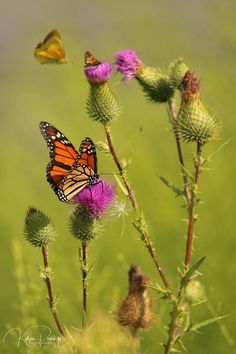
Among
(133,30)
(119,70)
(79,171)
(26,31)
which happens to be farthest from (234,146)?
(26,31)

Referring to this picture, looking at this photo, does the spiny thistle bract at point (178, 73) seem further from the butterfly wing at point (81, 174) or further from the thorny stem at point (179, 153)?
the butterfly wing at point (81, 174)

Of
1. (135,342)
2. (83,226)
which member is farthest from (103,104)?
(135,342)

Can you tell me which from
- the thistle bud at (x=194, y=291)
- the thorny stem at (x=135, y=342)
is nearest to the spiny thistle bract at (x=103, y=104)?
the thistle bud at (x=194, y=291)

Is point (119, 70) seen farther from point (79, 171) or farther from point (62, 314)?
point (62, 314)

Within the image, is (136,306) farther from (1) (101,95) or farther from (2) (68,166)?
(1) (101,95)

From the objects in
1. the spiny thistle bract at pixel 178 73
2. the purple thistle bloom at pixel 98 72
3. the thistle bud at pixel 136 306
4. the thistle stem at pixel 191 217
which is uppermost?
the purple thistle bloom at pixel 98 72

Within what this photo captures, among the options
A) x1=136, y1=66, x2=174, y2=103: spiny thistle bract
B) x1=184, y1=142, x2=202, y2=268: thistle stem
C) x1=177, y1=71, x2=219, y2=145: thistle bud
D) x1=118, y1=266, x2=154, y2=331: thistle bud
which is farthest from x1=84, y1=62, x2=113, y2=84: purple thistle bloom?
x1=118, y1=266, x2=154, y2=331: thistle bud

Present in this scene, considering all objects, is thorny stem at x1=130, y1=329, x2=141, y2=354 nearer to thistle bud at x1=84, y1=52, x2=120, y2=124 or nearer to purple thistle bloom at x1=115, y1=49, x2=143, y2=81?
thistle bud at x1=84, y1=52, x2=120, y2=124
